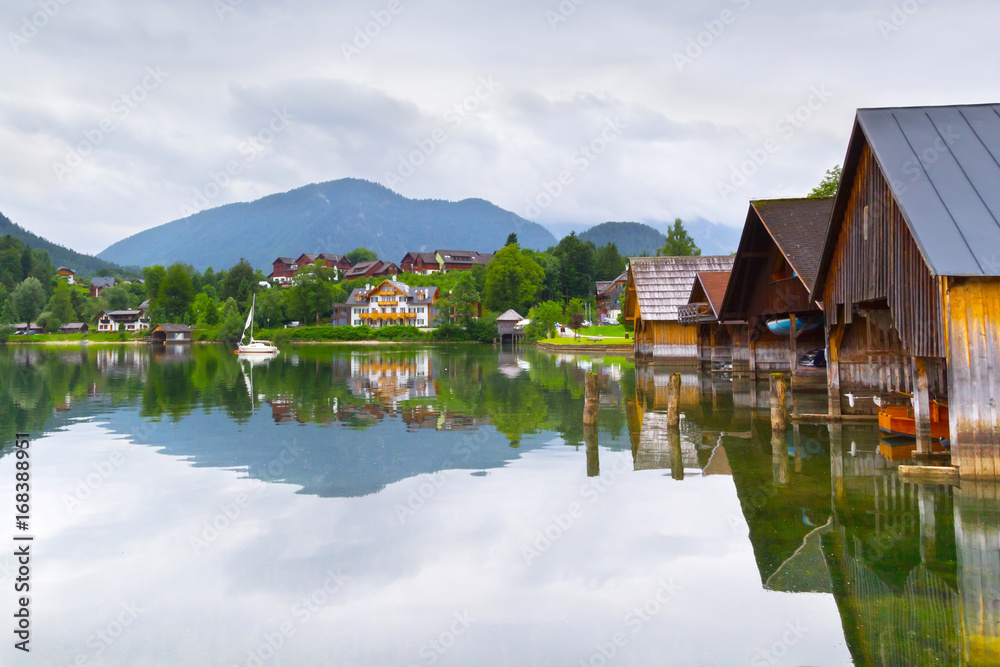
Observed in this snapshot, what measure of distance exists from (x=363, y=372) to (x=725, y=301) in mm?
23430

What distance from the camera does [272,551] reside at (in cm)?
1005

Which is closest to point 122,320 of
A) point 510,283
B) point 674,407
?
point 510,283

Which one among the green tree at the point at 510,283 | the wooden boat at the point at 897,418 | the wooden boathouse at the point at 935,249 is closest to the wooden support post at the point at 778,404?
the wooden boathouse at the point at 935,249

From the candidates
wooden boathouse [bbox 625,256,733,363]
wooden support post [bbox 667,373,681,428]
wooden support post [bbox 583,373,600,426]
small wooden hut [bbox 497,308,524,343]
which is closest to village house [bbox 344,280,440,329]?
small wooden hut [bbox 497,308,524,343]

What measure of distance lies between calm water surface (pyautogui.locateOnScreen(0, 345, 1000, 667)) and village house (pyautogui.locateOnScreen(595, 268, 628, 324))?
262ft

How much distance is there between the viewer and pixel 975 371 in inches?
457

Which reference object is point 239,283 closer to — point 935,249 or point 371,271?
point 371,271

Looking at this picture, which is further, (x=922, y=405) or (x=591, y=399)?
(x=591, y=399)

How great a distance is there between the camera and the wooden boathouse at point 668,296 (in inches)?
1741

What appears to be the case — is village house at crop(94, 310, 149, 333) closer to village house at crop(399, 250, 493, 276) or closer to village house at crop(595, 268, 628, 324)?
village house at crop(399, 250, 493, 276)

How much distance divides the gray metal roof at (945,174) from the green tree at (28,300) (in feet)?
478

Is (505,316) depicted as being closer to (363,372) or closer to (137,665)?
(363,372)

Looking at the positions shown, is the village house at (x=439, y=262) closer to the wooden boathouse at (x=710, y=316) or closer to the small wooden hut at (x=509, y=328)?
the small wooden hut at (x=509, y=328)

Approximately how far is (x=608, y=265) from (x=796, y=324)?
101 metres
